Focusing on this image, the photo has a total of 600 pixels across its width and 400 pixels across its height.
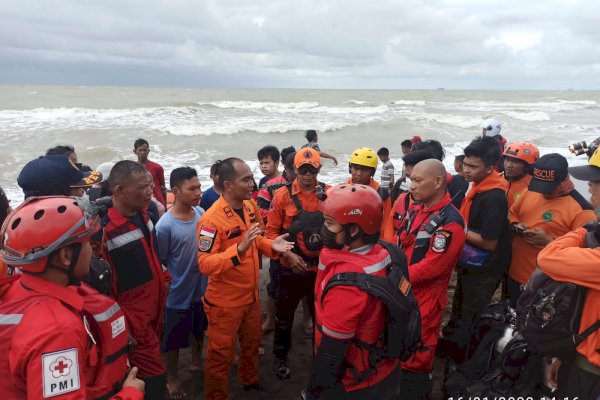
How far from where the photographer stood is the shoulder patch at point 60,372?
145 cm

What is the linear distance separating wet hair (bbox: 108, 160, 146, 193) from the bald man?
90.6 inches

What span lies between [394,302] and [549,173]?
8.38 ft

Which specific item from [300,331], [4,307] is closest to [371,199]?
[4,307]

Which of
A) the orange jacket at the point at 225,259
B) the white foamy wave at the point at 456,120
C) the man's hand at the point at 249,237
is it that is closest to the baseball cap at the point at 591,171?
the man's hand at the point at 249,237

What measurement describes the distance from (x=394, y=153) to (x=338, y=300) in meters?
21.0

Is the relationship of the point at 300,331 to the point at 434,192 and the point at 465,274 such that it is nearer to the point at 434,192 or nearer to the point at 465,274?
the point at 465,274

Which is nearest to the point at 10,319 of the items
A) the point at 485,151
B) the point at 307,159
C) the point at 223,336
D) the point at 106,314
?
the point at 106,314

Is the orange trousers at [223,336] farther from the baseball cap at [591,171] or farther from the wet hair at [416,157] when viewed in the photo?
the baseball cap at [591,171]

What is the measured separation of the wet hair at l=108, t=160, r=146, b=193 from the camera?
10.1 ft

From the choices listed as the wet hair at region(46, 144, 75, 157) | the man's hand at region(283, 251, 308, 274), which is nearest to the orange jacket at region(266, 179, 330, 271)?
the man's hand at region(283, 251, 308, 274)

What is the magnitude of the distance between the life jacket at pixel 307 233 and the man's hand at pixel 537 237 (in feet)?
6.57

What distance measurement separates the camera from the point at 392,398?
2.62 metres

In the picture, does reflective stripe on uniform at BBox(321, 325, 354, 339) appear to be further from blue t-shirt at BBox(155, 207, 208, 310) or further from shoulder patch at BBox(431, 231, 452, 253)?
blue t-shirt at BBox(155, 207, 208, 310)

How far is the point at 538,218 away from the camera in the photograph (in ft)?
13.2
